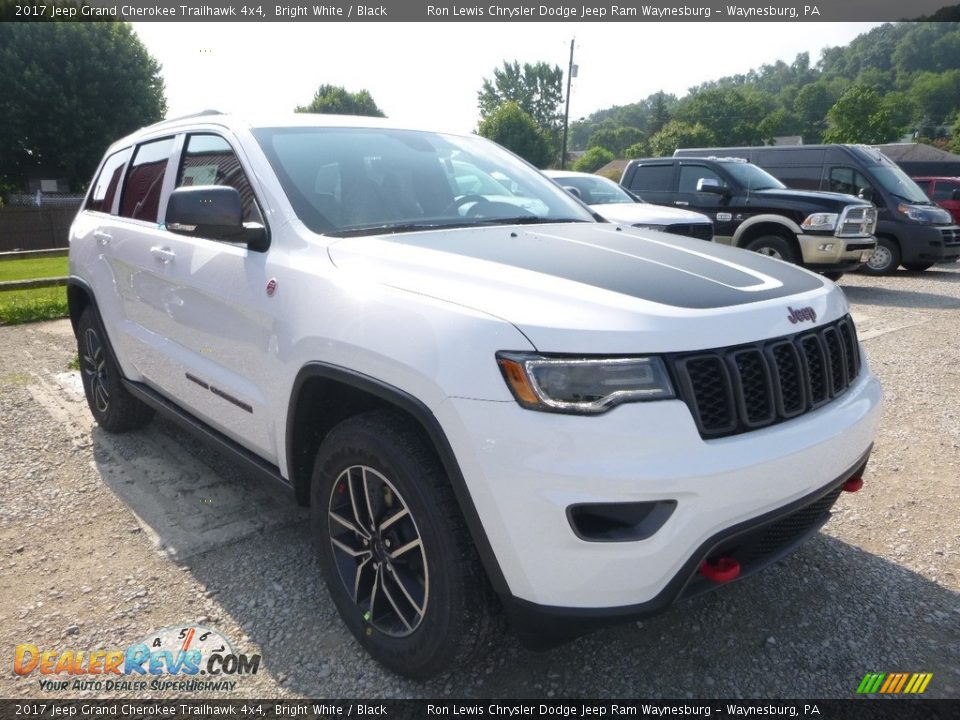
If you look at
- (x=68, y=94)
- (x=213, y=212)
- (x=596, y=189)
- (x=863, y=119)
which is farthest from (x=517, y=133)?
(x=213, y=212)

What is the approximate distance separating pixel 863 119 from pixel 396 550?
246 feet

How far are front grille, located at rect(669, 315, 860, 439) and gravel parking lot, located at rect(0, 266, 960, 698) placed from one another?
815 mm

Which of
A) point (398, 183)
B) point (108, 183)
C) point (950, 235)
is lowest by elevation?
point (950, 235)

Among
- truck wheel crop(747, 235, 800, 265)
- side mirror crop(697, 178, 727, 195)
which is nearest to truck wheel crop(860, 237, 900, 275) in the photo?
truck wheel crop(747, 235, 800, 265)

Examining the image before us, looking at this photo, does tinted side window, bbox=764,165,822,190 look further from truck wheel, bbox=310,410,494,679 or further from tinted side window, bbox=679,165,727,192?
truck wheel, bbox=310,410,494,679

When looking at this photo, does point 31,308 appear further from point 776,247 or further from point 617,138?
point 617,138

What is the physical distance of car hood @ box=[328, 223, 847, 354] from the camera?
76.6 inches

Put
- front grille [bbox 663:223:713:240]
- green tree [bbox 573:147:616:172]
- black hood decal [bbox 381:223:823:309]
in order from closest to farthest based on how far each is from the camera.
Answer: black hood decal [bbox 381:223:823:309] → front grille [bbox 663:223:713:240] → green tree [bbox 573:147:616:172]

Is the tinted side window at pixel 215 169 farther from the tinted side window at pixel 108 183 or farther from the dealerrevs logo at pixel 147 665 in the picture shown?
the dealerrevs logo at pixel 147 665

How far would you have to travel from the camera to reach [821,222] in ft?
32.5

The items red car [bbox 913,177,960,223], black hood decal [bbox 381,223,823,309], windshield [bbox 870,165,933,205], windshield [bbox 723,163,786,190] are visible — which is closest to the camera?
black hood decal [bbox 381,223,823,309]

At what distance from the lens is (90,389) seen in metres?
4.79

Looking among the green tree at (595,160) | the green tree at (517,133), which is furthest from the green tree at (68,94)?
the green tree at (595,160)

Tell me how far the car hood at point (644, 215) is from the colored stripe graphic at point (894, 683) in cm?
638
